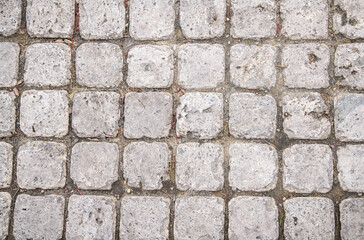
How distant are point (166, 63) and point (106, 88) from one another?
47cm

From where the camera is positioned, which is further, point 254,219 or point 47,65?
point 47,65

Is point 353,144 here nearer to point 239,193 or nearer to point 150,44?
point 239,193

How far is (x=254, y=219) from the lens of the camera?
2.25m

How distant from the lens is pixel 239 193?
229 cm

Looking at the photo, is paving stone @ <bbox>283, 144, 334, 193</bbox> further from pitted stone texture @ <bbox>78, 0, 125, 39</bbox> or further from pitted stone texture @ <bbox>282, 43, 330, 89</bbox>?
pitted stone texture @ <bbox>78, 0, 125, 39</bbox>

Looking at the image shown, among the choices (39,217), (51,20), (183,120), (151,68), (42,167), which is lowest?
(39,217)

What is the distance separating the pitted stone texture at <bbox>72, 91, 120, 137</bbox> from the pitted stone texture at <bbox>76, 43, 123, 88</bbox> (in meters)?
0.09

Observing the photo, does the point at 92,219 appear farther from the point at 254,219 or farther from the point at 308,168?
the point at 308,168

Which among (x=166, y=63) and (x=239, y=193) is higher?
(x=166, y=63)

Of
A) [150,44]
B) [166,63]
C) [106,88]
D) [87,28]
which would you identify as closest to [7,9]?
[87,28]

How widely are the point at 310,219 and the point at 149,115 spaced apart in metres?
1.33

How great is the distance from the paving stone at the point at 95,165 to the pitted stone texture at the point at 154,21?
834 mm

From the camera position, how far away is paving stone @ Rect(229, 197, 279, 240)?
2246 millimetres

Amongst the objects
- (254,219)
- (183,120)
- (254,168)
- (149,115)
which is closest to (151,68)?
(149,115)
